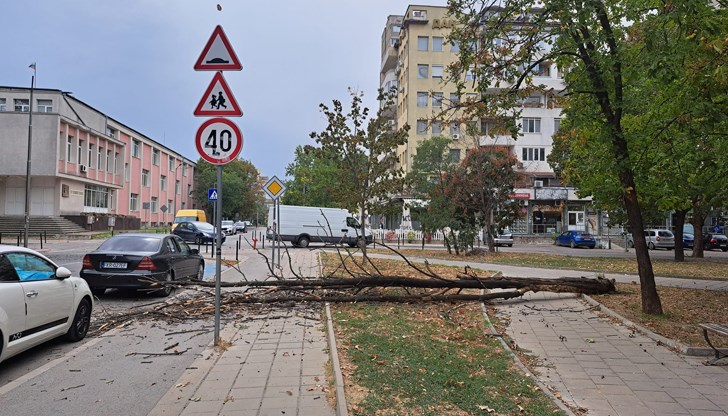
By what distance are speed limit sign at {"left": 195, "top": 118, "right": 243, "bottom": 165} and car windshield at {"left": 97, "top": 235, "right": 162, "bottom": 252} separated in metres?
5.67

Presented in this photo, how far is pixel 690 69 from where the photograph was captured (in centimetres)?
697

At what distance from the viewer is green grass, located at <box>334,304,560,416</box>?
176 inches

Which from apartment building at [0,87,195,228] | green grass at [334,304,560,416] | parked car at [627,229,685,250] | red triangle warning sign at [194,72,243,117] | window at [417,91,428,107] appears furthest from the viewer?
window at [417,91,428,107]

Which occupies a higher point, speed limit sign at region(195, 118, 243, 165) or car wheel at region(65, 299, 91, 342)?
speed limit sign at region(195, 118, 243, 165)

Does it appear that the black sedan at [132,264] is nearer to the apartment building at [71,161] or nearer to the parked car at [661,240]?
the apartment building at [71,161]

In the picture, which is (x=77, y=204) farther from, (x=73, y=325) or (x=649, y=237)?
(x=649, y=237)

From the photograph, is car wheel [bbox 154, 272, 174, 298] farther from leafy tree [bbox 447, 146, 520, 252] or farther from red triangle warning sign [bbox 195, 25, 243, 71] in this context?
leafy tree [bbox 447, 146, 520, 252]

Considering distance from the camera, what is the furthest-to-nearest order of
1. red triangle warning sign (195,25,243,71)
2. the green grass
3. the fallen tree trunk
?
the fallen tree trunk < red triangle warning sign (195,25,243,71) < the green grass

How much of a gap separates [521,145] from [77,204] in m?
42.4

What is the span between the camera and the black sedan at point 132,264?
10492 mm

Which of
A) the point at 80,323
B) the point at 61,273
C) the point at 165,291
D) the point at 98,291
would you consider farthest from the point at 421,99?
the point at 61,273

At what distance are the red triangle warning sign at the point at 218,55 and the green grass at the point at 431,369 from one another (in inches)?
155

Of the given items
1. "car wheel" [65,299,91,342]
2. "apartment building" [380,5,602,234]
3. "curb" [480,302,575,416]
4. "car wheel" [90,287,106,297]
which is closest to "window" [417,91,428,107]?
"apartment building" [380,5,602,234]

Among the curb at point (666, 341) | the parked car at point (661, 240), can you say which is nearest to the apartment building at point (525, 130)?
the parked car at point (661, 240)
